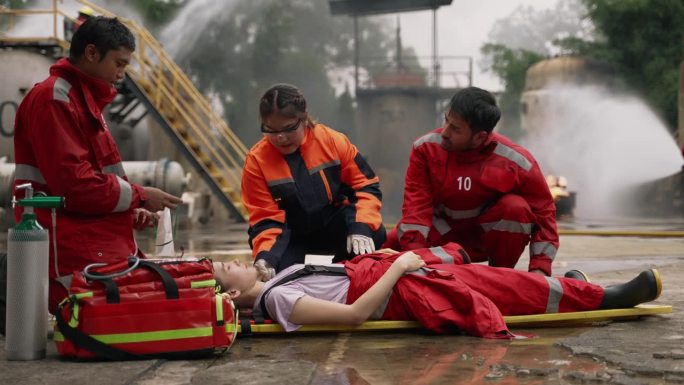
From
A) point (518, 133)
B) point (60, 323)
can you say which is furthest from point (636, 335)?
point (518, 133)

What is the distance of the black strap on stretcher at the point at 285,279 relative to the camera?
4520 mm

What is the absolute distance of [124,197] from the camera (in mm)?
4461

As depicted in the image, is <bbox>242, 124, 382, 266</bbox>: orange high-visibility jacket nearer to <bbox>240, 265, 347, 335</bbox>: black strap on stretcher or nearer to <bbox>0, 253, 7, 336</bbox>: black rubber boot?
<bbox>240, 265, 347, 335</bbox>: black strap on stretcher

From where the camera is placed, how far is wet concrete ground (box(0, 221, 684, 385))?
3480 mm

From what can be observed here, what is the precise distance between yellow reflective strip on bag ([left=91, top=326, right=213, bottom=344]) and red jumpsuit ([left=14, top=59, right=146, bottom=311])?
76 cm

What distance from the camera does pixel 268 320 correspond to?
15.1 ft

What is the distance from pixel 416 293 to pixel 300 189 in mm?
1290

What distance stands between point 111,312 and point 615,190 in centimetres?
2593

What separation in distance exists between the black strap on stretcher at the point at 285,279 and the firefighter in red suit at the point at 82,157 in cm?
61

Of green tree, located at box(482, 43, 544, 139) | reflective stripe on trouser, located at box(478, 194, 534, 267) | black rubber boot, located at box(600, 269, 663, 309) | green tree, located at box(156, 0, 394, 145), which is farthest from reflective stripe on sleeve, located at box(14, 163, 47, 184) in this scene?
green tree, located at box(482, 43, 544, 139)

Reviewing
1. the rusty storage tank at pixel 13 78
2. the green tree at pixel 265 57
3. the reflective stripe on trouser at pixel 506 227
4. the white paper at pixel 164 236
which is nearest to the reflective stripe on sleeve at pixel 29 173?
the white paper at pixel 164 236

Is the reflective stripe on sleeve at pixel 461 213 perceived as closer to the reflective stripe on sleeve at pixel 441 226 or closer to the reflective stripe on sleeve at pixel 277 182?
the reflective stripe on sleeve at pixel 441 226

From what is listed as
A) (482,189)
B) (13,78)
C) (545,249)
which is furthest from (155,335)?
(13,78)

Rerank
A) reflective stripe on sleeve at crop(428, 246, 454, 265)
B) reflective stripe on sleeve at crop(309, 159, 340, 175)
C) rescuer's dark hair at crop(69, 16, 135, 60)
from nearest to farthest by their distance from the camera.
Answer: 1. rescuer's dark hair at crop(69, 16, 135, 60)
2. reflective stripe on sleeve at crop(428, 246, 454, 265)
3. reflective stripe on sleeve at crop(309, 159, 340, 175)
